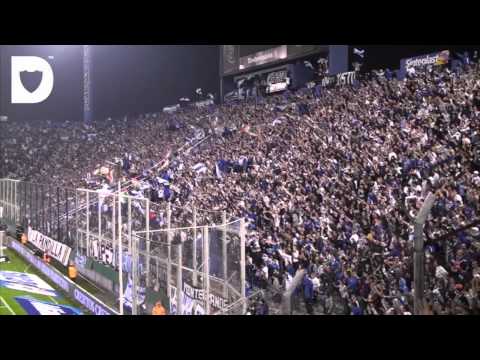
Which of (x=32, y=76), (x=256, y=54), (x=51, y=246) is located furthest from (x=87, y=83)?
(x=51, y=246)

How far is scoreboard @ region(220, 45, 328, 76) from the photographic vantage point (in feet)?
49.3

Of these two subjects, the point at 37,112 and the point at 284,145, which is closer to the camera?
the point at 284,145

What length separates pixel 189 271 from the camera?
6066 mm

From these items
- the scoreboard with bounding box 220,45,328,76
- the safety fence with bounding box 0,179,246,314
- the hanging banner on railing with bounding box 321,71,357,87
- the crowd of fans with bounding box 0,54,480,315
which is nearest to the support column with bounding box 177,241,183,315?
the safety fence with bounding box 0,179,246,314

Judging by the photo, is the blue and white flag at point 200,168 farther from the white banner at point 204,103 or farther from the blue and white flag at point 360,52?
the white banner at point 204,103

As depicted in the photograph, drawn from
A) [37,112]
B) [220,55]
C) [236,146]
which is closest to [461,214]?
[236,146]

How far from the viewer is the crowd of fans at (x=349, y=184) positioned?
6094 millimetres

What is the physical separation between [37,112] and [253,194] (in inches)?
681

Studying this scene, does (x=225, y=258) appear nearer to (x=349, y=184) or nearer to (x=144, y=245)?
(x=144, y=245)

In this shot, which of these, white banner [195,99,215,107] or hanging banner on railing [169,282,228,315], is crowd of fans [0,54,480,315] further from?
white banner [195,99,215,107]

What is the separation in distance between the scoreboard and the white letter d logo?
21.4ft

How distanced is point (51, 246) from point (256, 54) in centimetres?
793
